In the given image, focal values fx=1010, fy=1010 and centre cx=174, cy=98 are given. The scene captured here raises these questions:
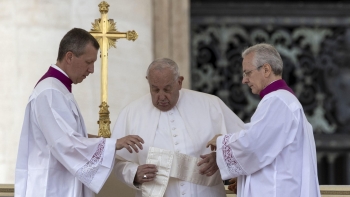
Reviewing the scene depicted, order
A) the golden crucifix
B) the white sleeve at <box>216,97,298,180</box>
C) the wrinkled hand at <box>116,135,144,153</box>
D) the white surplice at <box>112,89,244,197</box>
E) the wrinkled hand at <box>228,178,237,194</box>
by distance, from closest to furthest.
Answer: the white sleeve at <box>216,97,298,180</box>
the wrinkled hand at <box>116,135,144,153</box>
the white surplice at <box>112,89,244,197</box>
the wrinkled hand at <box>228,178,237,194</box>
the golden crucifix

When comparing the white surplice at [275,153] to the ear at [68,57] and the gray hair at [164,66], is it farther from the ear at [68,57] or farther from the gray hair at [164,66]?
the ear at [68,57]

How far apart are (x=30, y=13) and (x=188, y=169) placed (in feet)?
8.36

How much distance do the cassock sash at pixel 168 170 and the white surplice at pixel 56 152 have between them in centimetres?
32

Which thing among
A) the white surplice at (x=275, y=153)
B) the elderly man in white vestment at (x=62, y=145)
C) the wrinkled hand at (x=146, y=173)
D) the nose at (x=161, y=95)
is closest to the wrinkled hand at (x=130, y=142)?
the elderly man in white vestment at (x=62, y=145)

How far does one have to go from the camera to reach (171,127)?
6.52 metres

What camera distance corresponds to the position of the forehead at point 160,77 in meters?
6.32

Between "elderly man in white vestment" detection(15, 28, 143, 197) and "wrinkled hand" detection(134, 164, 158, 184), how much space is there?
0.18 metres

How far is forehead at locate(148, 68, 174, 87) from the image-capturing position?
20.7 feet

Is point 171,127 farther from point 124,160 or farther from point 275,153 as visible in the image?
point 275,153

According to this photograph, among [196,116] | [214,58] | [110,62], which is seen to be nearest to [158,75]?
[196,116]

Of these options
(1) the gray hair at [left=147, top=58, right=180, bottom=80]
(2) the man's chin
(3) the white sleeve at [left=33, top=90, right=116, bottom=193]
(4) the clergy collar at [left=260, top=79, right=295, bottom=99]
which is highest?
(1) the gray hair at [left=147, top=58, right=180, bottom=80]

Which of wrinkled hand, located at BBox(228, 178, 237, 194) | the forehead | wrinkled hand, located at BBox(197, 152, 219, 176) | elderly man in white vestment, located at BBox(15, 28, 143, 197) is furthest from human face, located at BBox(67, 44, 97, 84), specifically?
wrinkled hand, located at BBox(228, 178, 237, 194)

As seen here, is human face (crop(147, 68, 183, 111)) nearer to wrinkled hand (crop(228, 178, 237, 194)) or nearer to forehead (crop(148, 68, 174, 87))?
forehead (crop(148, 68, 174, 87))

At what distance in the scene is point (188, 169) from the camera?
251 inches
